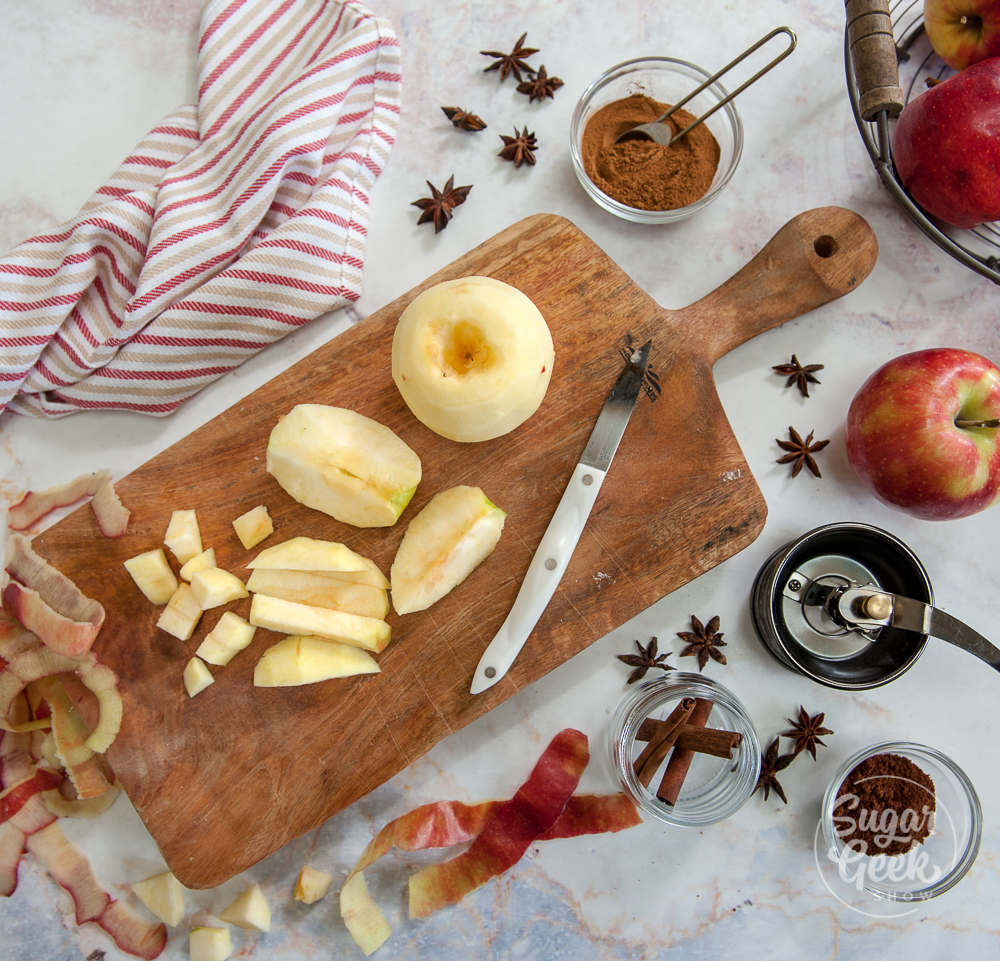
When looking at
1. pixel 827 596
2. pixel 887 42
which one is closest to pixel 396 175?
pixel 887 42

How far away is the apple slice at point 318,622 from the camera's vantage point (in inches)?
76.2

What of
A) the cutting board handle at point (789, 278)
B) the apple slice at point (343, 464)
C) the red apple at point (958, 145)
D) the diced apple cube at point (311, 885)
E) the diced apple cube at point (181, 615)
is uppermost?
the red apple at point (958, 145)

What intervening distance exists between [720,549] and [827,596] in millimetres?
338

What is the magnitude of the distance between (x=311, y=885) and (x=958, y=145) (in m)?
2.50

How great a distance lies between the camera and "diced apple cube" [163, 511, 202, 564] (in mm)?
1996

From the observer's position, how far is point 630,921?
87.0 inches

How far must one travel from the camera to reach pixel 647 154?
215 centimetres

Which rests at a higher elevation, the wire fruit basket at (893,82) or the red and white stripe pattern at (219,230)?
the wire fruit basket at (893,82)

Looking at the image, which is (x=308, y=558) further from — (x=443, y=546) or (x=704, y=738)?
(x=704, y=738)

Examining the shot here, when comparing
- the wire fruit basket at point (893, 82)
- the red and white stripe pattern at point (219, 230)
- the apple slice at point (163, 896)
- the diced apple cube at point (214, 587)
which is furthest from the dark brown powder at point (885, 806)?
the red and white stripe pattern at point (219, 230)

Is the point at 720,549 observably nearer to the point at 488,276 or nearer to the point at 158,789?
the point at 488,276

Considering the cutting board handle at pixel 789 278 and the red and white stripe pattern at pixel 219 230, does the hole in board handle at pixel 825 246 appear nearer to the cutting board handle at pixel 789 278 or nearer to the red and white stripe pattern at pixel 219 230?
the cutting board handle at pixel 789 278

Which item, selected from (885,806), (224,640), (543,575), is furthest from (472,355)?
(885,806)

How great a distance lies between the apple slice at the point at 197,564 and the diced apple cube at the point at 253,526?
0.09m
